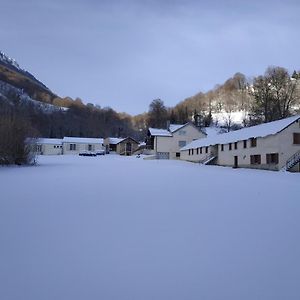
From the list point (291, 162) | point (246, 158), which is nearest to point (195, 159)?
point (246, 158)

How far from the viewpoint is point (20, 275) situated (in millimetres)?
5410

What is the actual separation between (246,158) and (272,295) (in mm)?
38561

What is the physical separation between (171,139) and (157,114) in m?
44.6

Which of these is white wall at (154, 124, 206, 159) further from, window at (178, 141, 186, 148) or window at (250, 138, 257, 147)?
window at (250, 138, 257, 147)

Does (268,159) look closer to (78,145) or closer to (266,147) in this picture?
(266,147)

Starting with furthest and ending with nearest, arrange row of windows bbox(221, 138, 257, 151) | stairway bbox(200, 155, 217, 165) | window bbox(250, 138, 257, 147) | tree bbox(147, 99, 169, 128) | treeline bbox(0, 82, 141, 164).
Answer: treeline bbox(0, 82, 141, 164) → tree bbox(147, 99, 169, 128) → stairway bbox(200, 155, 217, 165) → row of windows bbox(221, 138, 257, 151) → window bbox(250, 138, 257, 147)

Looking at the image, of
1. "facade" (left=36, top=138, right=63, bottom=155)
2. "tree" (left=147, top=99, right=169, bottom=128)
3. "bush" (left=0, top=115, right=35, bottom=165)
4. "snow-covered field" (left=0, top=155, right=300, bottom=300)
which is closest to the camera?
"snow-covered field" (left=0, top=155, right=300, bottom=300)

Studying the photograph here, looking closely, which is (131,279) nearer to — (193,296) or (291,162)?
(193,296)

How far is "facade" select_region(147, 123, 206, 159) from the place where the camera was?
70750mm

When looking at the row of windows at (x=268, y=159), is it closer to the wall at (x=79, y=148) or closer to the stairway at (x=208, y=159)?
the stairway at (x=208, y=159)

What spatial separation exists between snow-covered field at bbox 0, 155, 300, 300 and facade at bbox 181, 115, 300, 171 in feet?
83.2

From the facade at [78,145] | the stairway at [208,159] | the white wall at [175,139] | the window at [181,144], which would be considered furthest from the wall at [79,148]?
the stairway at [208,159]

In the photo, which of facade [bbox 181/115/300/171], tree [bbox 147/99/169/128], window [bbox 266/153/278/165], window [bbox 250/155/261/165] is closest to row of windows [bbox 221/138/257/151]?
facade [bbox 181/115/300/171]

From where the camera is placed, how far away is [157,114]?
115125 mm
